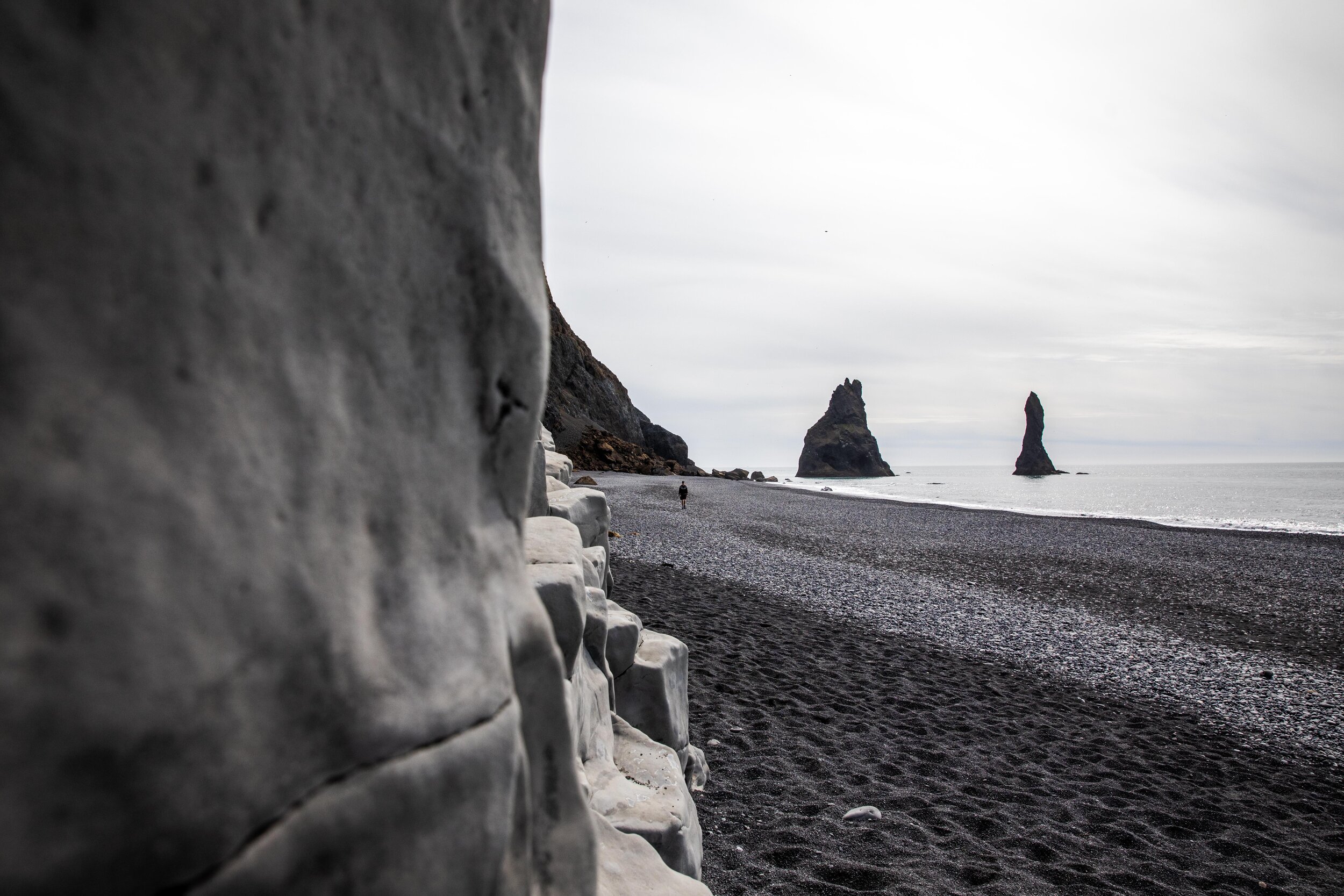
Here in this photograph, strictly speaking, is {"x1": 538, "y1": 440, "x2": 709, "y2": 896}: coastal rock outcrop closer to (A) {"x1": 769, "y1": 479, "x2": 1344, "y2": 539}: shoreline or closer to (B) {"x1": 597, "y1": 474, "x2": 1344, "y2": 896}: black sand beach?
(B) {"x1": 597, "y1": 474, "x2": 1344, "y2": 896}: black sand beach

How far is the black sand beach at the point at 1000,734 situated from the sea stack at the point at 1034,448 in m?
101

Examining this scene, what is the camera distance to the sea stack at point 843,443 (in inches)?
4636

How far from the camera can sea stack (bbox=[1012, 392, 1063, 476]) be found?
109 m

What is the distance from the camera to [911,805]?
203 inches

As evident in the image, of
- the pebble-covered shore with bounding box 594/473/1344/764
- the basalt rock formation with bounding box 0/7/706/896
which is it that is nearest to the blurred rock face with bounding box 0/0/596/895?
the basalt rock formation with bounding box 0/7/706/896

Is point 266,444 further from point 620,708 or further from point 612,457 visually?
point 612,457

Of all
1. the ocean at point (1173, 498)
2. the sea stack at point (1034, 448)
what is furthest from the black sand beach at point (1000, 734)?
the sea stack at point (1034, 448)

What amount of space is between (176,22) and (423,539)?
989 mm

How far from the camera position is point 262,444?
49.9 inches

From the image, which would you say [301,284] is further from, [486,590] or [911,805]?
[911,805]

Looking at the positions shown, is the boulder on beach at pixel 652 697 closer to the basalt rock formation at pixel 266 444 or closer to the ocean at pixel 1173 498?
the basalt rock formation at pixel 266 444

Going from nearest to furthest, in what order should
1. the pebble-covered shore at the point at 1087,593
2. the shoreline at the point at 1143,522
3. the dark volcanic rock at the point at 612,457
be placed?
1. the pebble-covered shore at the point at 1087,593
2. the shoreline at the point at 1143,522
3. the dark volcanic rock at the point at 612,457

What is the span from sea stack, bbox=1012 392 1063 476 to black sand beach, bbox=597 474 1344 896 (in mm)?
Answer: 100755

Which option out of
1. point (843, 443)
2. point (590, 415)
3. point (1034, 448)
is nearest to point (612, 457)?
point (590, 415)
